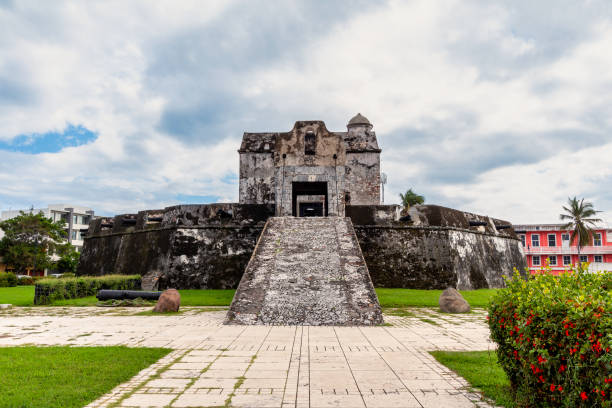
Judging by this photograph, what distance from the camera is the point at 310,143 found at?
1812 cm

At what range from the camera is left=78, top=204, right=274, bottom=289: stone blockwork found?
55.0 feet

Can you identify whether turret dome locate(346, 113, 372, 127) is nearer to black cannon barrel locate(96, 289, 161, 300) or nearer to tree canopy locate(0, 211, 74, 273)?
black cannon barrel locate(96, 289, 161, 300)

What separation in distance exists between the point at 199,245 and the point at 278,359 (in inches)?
489

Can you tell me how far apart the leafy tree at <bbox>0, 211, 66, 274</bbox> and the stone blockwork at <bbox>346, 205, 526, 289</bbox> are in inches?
1224

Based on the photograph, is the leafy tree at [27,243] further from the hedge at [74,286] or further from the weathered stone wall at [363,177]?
the weathered stone wall at [363,177]

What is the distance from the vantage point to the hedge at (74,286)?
12.9 meters

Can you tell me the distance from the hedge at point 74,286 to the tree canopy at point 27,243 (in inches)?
1012

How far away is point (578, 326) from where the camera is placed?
282cm

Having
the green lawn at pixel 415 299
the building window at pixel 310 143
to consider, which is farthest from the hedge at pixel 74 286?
the green lawn at pixel 415 299

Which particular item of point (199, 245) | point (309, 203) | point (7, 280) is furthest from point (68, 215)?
point (199, 245)

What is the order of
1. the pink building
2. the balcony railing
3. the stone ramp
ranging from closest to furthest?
the stone ramp
the balcony railing
the pink building

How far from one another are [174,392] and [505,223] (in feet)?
67.9

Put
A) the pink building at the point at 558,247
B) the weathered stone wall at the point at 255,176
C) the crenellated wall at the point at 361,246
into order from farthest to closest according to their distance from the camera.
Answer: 1. the pink building at the point at 558,247
2. the weathered stone wall at the point at 255,176
3. the crenellated wall at the point at 361,246

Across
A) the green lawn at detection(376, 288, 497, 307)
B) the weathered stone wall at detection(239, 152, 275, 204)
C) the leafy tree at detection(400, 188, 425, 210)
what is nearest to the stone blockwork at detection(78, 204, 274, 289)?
the green lawn at detection(376, 288, 497, 307)
